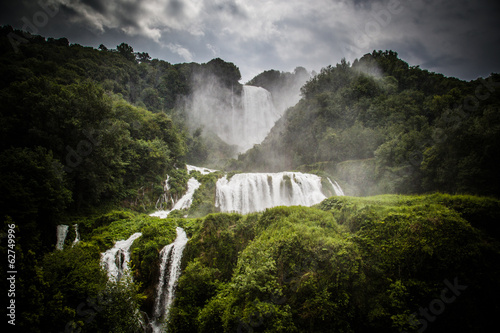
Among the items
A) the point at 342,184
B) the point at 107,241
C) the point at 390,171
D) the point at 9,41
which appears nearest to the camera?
the point at 107,241

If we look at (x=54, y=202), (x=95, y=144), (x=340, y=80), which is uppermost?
(x=340, y=80)

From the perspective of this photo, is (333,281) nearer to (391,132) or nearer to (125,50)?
(391,132)

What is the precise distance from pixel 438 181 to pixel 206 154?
150 ft

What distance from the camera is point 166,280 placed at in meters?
9.87

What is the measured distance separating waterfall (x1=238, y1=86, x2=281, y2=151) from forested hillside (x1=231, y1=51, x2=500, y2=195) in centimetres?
2090

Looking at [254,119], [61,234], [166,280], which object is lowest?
[166,280]

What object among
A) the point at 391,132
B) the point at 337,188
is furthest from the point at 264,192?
the point at 391,132

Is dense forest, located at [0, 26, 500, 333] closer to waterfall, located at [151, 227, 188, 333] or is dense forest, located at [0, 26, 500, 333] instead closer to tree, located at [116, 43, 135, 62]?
waterfall, located at [151, 227, 188, 333]

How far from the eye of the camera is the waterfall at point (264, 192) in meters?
23.4

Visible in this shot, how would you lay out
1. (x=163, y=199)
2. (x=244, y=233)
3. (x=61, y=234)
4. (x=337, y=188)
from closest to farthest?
(x=244, y=233) < (x=61, y=234) < (x=163, y=199) < (x=337, y=188)

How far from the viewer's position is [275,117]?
232ft

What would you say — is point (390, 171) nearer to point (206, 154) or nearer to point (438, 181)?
point (438, 181)

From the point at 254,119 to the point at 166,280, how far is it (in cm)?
6339

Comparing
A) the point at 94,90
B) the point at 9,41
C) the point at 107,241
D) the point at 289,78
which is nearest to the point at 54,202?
the point at 107,241
